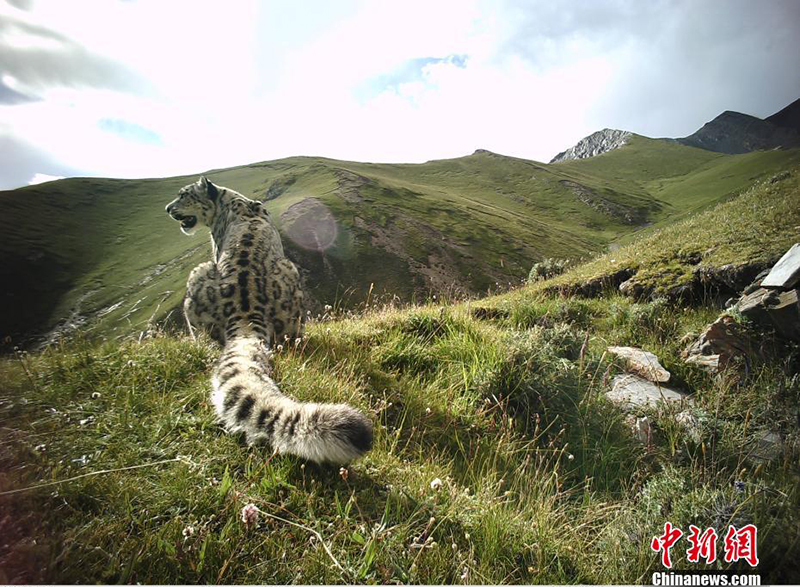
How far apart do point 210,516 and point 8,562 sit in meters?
1.11

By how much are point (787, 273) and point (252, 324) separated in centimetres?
887

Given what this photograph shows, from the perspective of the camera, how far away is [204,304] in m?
7.12

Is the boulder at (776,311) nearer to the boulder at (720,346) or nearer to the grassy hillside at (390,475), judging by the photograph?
the boulder at (720,346)

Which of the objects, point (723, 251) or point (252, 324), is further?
point (723, 251)

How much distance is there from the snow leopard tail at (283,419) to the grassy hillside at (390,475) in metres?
0.21

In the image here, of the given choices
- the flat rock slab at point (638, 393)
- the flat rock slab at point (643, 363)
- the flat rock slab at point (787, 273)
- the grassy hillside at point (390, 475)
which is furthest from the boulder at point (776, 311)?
the flat rock slab at point (638, 393)

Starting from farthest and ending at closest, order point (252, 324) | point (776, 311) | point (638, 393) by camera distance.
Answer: point (252, 324) < point (776, 311) < point (638, 393)

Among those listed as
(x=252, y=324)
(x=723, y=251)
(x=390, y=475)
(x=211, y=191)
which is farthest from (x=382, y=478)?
(x=211, y=191)

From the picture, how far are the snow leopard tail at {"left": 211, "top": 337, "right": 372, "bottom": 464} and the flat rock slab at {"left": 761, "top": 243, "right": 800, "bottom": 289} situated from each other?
726 centimetres

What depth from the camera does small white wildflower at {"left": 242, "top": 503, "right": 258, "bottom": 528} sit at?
2635mm

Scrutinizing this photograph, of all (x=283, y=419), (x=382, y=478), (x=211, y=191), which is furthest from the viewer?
(x=211, y=191)

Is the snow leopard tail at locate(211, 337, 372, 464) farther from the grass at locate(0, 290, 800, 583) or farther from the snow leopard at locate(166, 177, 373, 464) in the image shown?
the grass at locate(0, 290, 800, 583)

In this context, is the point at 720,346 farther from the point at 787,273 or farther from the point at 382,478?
the point at 382,478

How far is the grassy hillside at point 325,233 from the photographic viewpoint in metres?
63.5
